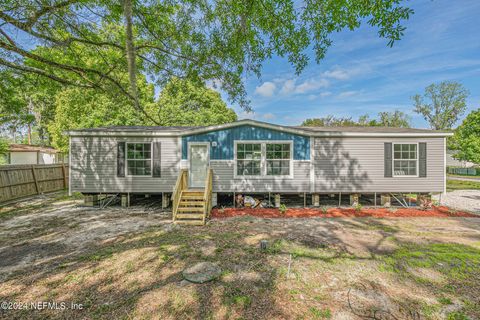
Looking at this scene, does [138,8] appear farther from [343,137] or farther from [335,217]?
[335,217]

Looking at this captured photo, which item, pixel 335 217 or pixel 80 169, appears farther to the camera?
pixel 80 169

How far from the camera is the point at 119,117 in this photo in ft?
58.1

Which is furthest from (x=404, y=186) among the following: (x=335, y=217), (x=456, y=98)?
(x=456, y=98)

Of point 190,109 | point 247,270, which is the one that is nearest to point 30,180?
point 247,270

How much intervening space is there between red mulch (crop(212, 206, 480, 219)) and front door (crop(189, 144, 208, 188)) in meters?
1.49

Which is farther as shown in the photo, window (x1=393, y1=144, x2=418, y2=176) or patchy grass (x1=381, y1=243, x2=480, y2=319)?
window (x1=393, y1=144, x2=418, y2=176)

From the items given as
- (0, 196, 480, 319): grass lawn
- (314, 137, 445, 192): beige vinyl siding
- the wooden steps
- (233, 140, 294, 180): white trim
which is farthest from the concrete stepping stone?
(314, 137, 445, 192): beige vinyl siding

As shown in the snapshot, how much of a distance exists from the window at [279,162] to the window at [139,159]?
5.22 meters

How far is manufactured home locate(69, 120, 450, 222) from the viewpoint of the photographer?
9023 mm

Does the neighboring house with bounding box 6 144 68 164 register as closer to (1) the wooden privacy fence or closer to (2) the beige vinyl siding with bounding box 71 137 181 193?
(1) the wooden privacy fence

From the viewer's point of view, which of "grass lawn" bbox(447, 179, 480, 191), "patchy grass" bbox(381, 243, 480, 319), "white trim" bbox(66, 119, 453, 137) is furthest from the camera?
"grass lawn" bbox(447, 179, 480, 191)

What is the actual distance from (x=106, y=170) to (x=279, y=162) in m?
7.47

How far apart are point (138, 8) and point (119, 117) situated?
12318 mm

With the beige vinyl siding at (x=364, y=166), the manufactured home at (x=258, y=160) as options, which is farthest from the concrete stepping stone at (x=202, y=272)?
the beige vinyl siding at (x=364, y=166)
